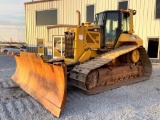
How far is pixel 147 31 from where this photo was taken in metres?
13.0

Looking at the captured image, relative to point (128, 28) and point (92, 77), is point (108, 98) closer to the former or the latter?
point (92, 77)

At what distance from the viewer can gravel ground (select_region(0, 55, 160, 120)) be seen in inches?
168

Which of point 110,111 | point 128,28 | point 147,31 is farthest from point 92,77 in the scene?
point 147,31

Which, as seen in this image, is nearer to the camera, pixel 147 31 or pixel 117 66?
pixel 117 66

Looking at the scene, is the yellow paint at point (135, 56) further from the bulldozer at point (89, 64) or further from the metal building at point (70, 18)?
the metal building at point (70, 18)

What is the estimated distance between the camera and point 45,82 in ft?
17.5

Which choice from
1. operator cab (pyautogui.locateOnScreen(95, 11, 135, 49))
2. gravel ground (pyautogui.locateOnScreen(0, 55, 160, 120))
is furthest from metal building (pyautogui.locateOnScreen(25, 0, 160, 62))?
gravel ground (pyautogui.locateOnScreen(0, 55, 160, 120))

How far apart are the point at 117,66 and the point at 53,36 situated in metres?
10.4

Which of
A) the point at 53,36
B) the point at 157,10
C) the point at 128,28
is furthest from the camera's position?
the point at 53,36

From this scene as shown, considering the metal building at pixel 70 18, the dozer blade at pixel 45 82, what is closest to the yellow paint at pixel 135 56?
the dozer blade at pixel 45 82

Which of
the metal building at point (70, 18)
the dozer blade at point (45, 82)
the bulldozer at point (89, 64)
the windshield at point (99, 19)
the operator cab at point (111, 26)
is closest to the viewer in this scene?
the dozer blade at point (45, 82)

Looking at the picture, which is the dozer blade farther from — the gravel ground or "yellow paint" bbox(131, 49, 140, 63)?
"yellow paint" bbox(131, 49, 140, 63)

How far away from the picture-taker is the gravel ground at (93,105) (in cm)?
426

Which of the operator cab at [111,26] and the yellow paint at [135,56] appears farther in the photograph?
the yellow paint at [135,56]
